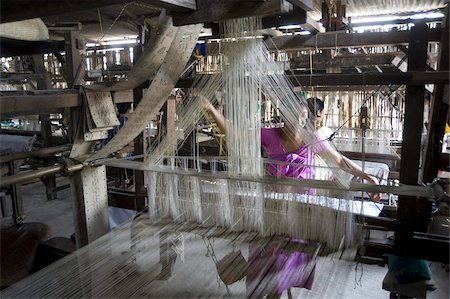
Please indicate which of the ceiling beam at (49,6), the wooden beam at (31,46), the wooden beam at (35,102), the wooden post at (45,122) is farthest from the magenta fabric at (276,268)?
the wooden post at (45,122)

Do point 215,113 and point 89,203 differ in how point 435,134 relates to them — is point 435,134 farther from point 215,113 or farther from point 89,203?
point 89,203

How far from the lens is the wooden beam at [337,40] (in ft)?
5.41

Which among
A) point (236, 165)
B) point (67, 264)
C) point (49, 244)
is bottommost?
point (49, 244)

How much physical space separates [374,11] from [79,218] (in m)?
3.27

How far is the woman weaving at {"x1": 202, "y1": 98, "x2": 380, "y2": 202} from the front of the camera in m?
1.67

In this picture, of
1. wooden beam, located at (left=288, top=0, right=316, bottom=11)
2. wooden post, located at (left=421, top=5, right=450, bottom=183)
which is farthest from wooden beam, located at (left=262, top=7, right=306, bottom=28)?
wooden post, located at (left=421, top=5, right=450, bottom=183)

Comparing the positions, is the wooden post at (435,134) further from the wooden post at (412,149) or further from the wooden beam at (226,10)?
the wooden beam at (226,10)

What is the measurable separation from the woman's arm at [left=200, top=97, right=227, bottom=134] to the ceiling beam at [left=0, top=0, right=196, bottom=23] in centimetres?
51

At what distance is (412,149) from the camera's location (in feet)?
4.92

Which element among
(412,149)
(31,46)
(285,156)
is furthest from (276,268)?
(31,46)

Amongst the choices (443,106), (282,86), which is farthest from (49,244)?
(443,106)

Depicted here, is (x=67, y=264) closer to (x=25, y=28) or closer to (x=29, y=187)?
(x=25, y=28)

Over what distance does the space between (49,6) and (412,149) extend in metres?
1.51

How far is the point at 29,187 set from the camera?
22.5 feet
